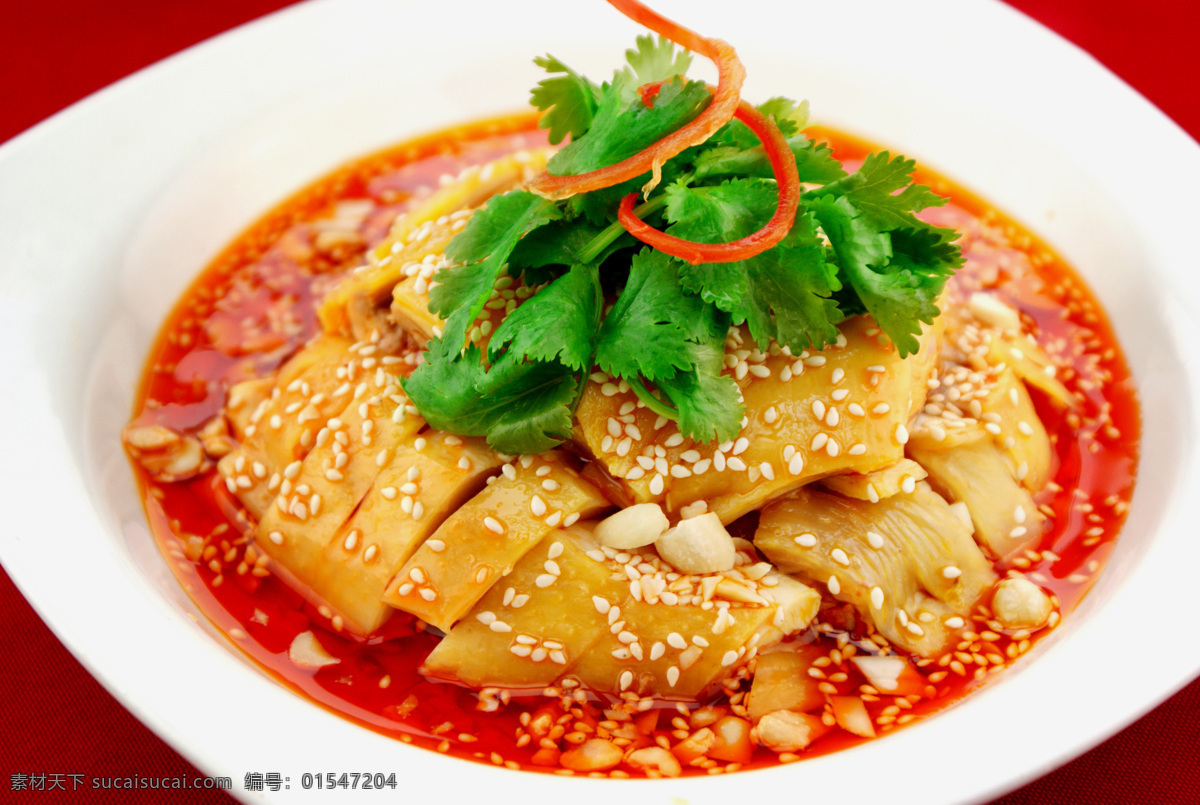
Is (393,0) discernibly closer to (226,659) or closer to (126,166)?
(126,166)

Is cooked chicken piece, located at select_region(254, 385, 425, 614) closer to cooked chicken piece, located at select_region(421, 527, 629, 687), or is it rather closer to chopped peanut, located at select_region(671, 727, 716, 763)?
cooked chicken piece, located at select_region(421, 527, 629, 687)

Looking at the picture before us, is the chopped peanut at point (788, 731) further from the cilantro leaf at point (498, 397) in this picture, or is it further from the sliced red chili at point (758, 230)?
the sliced red chili at point (758, 230)

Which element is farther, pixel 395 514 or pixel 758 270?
pixel 395 514

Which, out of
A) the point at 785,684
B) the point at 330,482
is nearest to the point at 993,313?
the point at 785,684

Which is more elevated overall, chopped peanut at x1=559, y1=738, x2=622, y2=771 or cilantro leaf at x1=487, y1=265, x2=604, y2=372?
cilantro leaf at x1=487, y1=265, x2=604, y2=372

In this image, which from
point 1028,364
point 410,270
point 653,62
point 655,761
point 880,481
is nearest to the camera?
point 655,761

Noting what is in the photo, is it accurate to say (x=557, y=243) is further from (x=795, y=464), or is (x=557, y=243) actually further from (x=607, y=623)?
(x=607, y=623)

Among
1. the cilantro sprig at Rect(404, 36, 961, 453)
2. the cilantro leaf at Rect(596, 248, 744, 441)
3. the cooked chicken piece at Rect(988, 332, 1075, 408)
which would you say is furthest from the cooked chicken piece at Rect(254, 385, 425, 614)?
the cooked chicken piece at Rect(988, 332, 1075, 408)
